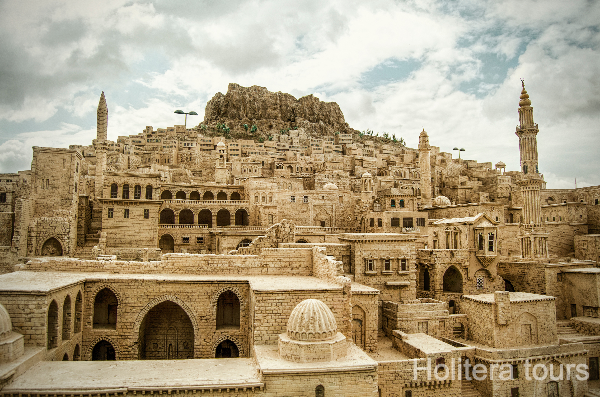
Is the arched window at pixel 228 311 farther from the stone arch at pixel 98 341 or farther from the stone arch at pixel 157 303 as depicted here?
the stone arch at pixel 98 341

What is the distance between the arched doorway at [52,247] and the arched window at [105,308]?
36.0 ft

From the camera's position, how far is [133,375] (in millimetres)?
12766

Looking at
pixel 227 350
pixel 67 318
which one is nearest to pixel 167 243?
pixel 227 350

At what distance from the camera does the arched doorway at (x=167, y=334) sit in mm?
18484

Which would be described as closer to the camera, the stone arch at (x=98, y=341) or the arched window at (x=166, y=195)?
the stone arch at (x=98, y=341)

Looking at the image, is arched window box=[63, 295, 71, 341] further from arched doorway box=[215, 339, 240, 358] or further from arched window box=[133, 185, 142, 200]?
arched window box=[133, 185, 142, 200]

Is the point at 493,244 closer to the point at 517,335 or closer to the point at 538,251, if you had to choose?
the point at 538,251

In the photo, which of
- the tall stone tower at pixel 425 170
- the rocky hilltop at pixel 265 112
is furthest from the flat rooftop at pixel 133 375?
the rocky hilltop at pixel 265 112

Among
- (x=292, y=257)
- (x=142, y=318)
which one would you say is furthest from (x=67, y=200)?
(x=292, y=257)

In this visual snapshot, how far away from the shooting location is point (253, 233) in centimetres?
3266

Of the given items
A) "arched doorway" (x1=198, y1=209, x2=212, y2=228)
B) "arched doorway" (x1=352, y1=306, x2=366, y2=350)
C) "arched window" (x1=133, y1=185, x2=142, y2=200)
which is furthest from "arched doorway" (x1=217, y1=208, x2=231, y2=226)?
"arched doorway" (x1=352, y1=306, x2=366, y2=350)

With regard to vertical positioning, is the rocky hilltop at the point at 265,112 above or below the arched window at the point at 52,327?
above

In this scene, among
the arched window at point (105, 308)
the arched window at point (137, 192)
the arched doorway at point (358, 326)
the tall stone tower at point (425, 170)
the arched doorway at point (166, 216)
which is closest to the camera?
the arched window at point (105, 308)

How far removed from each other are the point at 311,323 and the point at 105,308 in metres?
10.6
